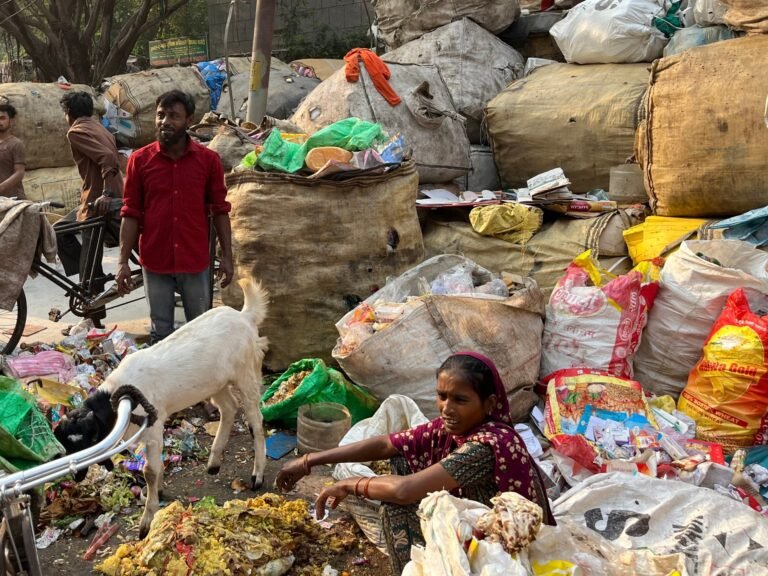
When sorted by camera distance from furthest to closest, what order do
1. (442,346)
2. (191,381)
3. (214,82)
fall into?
(214,82) → (442,346) → (191,381)

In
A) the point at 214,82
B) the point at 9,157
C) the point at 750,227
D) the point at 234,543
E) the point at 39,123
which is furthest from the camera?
the point at 214,82

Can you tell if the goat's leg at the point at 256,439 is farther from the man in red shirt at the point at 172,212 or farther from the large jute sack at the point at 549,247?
the large jute sack at the point at 549,247

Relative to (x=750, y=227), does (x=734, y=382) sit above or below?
below

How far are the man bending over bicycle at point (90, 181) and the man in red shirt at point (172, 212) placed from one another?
102 cm

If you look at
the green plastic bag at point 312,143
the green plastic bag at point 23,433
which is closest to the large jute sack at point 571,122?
the green plastic bag at point 312,143

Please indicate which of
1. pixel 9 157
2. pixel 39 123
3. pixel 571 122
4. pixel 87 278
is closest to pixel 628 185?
pixel 571 122

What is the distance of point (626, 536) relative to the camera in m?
2.68

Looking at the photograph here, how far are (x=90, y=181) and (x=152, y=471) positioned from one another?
10.3ft

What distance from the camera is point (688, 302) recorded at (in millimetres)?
3990

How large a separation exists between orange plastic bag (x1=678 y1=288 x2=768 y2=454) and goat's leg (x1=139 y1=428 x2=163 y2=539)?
252 cm

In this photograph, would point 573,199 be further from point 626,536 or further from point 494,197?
point 626,536

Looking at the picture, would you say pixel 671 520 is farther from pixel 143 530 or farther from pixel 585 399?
pixel 143 530

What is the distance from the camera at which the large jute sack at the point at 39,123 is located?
882 centimetres

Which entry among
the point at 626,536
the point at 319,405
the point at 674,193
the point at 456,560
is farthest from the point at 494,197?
the point at 456,560
